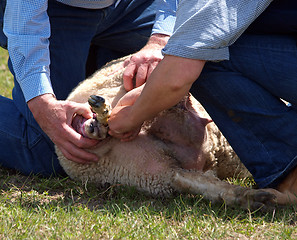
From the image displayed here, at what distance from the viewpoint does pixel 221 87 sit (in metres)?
2.65

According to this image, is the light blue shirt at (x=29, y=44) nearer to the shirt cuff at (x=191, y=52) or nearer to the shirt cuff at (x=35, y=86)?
the shirt cuff at (x=35, y=86)

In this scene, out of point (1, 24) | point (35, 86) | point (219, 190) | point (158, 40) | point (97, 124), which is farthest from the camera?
point (1, 24)

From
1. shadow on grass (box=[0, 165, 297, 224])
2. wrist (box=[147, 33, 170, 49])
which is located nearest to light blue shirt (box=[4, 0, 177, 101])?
shadow on grass (box=[0, 165, 297, 224])

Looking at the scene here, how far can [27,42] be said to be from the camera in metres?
2.90

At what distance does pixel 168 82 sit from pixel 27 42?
1.05 meters

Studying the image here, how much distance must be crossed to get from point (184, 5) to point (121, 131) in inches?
30.3

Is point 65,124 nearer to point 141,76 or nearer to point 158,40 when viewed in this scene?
point 141,76

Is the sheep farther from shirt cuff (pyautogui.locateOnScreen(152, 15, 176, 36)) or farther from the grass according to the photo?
shirt cuff (pyautogui.locateOnScreen(152, 15, 176, 36))

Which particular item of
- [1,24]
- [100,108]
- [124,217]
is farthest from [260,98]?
[1,24]

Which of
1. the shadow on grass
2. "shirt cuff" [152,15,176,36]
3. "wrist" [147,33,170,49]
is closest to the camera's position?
the shadow on grass

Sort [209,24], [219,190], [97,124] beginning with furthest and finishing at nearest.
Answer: [97,124]
[219,190]
[209,24]

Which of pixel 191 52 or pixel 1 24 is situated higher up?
pixel 191 52

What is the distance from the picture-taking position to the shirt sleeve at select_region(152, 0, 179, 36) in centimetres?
333

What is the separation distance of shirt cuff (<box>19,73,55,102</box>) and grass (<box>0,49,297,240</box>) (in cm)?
58
